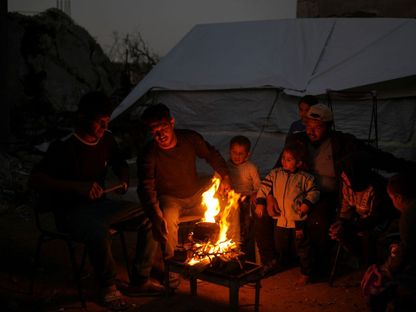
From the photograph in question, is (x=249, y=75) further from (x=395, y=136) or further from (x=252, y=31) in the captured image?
(x=395, y=136)

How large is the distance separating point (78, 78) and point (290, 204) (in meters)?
10.4

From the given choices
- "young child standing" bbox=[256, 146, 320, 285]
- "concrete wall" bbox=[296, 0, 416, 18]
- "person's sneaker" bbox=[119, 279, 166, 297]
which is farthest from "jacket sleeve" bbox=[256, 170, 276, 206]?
"concrete wall" bbox=[296, 0, 416, 18]

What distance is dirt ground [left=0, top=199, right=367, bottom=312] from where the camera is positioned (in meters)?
3.77

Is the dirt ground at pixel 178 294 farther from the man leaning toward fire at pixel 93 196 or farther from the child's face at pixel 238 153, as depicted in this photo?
the child's face at pixel 238 153

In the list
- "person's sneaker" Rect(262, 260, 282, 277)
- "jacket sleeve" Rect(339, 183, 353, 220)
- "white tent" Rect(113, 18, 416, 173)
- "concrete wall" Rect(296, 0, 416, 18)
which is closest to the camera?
"jacket sleeve" Rect(339, 183, 353, 220)

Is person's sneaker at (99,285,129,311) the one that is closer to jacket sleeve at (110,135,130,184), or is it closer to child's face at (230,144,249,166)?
jacket sleeve at (110,135,130,184)

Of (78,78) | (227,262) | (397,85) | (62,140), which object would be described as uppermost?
(78,78)

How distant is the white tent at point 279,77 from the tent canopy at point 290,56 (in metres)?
0.01

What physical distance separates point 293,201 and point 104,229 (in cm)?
160

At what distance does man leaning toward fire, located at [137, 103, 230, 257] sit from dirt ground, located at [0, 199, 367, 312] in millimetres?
499

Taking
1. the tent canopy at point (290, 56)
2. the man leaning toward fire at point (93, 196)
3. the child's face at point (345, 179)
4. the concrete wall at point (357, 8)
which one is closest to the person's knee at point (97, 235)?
the man leaning toward fire at point (93, 196)

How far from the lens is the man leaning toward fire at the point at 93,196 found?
3.76 m

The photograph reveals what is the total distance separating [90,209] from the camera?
3.96m

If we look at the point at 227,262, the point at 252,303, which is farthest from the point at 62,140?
the point at 252,303
